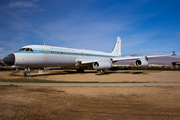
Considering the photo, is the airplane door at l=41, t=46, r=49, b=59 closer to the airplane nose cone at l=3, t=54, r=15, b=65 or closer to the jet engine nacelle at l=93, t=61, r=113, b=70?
the airplane nose cone at l=3, t=54, r=15, b=65

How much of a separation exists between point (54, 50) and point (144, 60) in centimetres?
1653

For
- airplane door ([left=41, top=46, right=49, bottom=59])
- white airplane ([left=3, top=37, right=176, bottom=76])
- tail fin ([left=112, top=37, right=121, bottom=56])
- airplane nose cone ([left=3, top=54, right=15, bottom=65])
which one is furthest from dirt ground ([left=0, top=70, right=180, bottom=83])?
tail fin ([left=112, top=37, right=121, bottom=56])

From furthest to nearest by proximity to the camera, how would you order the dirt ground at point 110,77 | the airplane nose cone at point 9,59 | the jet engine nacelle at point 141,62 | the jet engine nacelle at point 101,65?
the jet engine nacelle at point 141,62, the jet engine nacelle at point 101,65, the airplane nose cone at point 9,59, the dirt ground at point 110,77

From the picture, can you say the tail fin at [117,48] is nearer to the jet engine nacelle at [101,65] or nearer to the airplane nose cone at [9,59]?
→ the jet engine nacelle at [101,65]

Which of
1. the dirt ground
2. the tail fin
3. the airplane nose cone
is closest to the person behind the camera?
the dirt ground

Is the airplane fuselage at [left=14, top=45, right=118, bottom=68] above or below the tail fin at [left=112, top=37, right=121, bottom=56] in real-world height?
below

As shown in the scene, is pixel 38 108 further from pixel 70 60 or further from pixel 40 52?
pixel 70 60

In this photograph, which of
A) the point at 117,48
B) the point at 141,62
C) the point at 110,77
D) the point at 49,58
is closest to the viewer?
the point at 110,77

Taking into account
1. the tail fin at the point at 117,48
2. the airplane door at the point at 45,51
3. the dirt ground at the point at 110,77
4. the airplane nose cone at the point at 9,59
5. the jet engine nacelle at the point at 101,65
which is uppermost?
the tail fin at the point at 117,48

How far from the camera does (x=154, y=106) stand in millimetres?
6410

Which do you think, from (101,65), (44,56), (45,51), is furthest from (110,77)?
(45,51)

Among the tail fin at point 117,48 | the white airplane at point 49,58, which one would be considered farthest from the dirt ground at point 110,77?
the tail fin at point 117,48

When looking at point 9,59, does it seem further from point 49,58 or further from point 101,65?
point 101,65

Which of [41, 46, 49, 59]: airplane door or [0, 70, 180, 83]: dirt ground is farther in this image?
[41, 46, 49, 59]: airplane door
